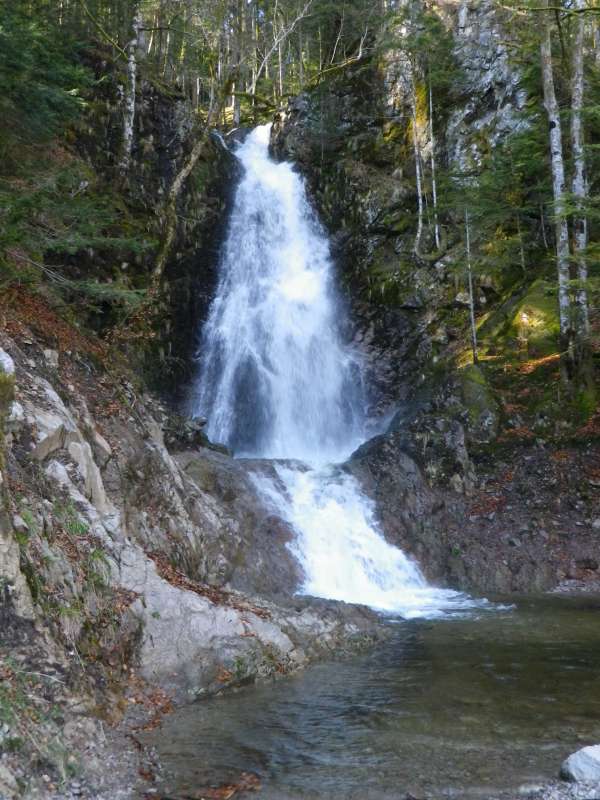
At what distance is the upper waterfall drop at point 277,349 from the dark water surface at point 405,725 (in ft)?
30.6

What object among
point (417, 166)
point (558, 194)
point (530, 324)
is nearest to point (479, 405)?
point (530, 324)

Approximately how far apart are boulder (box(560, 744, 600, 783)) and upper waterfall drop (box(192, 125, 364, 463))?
1219 cm

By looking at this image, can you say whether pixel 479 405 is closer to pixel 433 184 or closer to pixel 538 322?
pixel 538 322

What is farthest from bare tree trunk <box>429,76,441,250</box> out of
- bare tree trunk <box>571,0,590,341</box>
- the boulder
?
the boulder

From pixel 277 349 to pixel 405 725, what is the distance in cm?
1392

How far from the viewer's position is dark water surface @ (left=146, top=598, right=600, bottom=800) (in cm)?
490

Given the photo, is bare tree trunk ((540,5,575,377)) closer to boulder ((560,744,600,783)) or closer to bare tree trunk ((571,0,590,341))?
bare tree trunk ((571,0,590,341))

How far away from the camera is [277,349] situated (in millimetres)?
19016

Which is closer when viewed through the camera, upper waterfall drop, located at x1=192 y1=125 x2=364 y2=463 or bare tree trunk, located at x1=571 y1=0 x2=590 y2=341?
bare tree trunk, located at x1=571 y1=0 x2=590 y2=341

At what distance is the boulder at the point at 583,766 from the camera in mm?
4602

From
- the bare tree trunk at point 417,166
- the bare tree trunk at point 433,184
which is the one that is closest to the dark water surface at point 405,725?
the bare tree trunk at point 433,184

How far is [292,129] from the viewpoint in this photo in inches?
1069

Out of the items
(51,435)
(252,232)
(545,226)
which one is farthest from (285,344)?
(51,435)

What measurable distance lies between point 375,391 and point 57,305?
10253 millimetres
